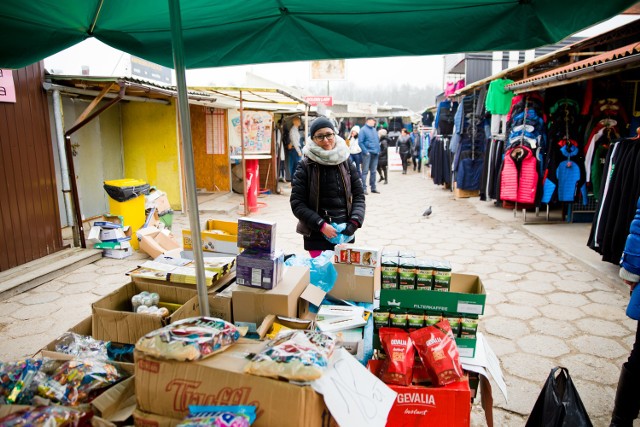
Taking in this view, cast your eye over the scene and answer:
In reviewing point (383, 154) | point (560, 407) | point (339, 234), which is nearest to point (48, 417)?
point (560, 407)

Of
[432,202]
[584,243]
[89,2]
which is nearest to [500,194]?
[584,243]

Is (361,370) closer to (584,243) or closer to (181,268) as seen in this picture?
(181,268)

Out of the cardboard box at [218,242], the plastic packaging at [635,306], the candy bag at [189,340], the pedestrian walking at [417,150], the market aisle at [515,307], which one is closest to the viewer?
the candy bag at [189,340]

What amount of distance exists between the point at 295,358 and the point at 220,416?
272 mm

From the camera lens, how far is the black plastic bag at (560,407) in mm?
1835

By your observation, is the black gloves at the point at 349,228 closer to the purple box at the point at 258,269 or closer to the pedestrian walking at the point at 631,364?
the purple box at the point at 258,269

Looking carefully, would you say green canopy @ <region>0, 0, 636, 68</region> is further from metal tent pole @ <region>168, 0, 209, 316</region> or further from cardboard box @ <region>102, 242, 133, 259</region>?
cardboard box @ <region>102, 242, 133, 259</region>

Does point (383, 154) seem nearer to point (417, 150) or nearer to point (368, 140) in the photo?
point (368, 140)

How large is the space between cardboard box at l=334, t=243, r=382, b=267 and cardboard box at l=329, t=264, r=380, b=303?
0.09ft

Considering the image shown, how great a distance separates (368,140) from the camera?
38.0 ft

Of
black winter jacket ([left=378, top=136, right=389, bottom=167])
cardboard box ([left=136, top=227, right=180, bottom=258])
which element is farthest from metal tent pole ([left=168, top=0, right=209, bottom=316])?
black winter jacket ([left=378, top=136, right=389, bottom=167])

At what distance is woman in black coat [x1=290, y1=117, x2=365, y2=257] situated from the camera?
339cm

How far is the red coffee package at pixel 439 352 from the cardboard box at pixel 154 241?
4.82 m

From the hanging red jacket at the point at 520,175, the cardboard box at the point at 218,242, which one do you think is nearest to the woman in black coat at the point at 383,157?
the hanging red jacket at the point at 520,175
